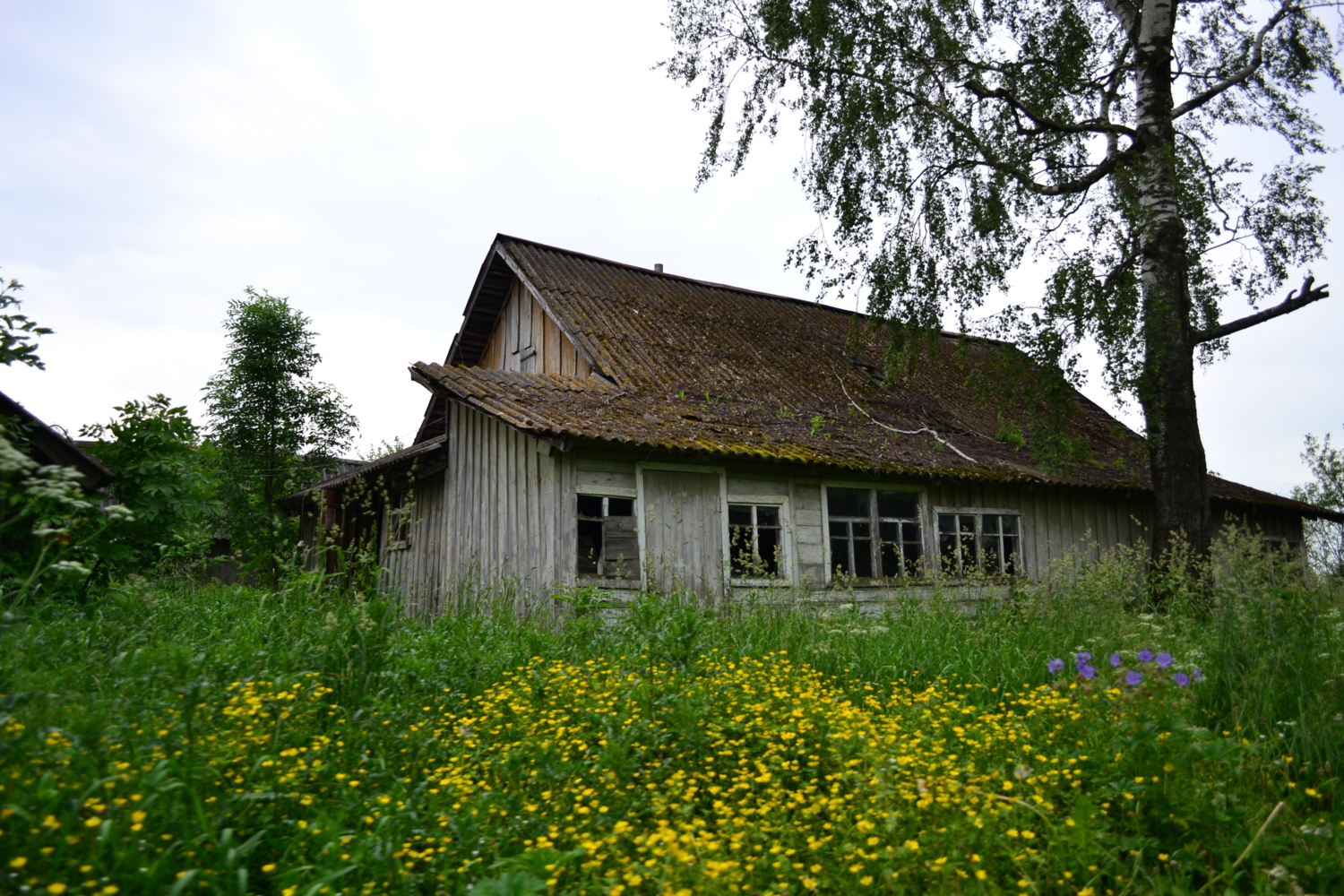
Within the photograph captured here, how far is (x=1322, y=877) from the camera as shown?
311 centimetres

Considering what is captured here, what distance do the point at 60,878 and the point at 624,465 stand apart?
7.75 metres

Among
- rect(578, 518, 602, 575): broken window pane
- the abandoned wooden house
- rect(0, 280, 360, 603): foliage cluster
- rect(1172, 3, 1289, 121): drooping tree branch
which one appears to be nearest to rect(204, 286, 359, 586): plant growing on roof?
rect(0, 280, 360, 603): foliage cluster

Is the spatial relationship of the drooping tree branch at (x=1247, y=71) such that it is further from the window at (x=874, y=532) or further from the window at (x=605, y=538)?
the window at (x=605, y=538)

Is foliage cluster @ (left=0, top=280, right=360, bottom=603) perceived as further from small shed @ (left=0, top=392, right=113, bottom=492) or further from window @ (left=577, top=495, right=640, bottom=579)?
window @ (left=577, top=495, right=640, bottom=579)

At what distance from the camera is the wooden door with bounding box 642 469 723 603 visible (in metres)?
10.1

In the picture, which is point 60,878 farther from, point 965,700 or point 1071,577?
point 1071,577

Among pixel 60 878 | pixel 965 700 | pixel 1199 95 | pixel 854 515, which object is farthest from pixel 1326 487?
pixel 60 878

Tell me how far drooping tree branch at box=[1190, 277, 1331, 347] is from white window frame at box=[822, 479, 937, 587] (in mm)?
4041

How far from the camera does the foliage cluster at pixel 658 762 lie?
3.03 meters

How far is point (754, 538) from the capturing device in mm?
10750

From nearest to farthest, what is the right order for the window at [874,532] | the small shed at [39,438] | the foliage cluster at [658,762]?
the foliage cluster at [658,762], the small shed at [39,438], the window at [874,532]

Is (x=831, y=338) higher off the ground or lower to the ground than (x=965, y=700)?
higher

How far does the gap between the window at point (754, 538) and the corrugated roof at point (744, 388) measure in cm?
95

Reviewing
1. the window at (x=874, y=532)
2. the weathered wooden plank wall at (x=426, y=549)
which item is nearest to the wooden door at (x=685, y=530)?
the window at (x=874, y=532)
